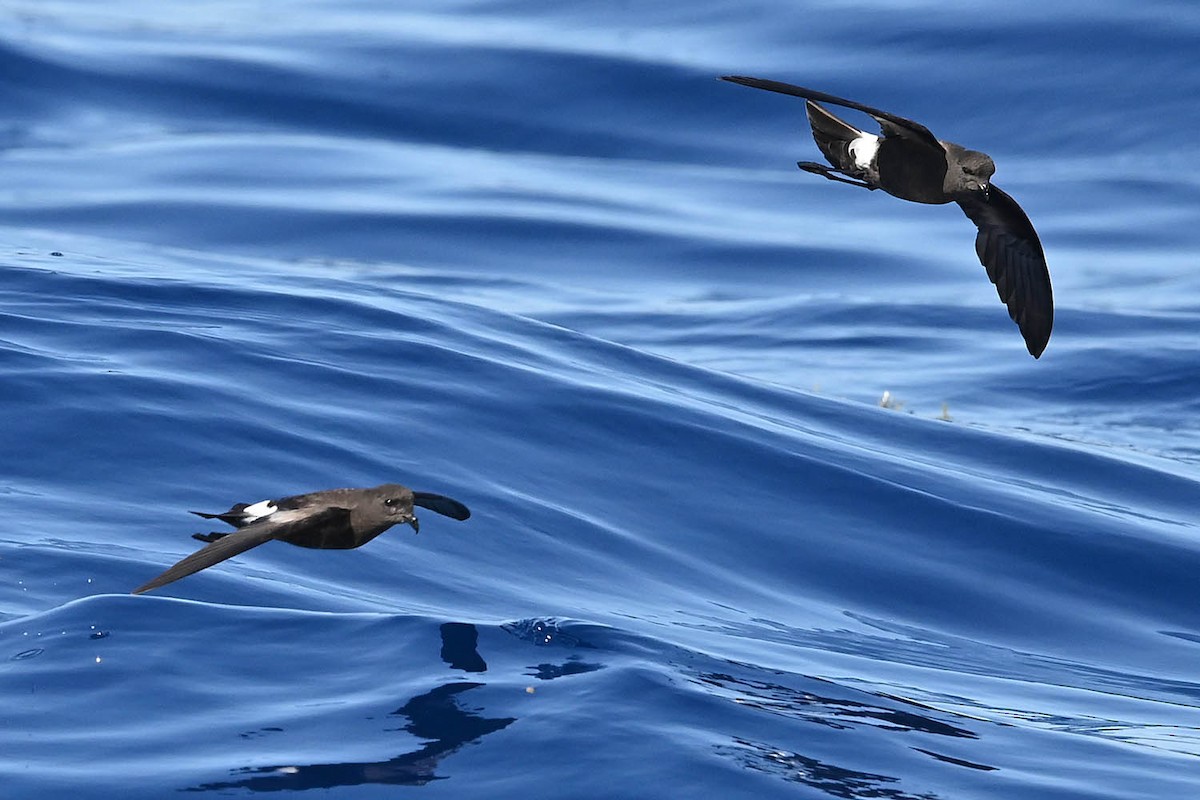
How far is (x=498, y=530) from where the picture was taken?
8.59m

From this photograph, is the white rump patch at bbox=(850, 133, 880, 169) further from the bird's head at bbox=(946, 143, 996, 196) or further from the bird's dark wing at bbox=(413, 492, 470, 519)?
the bird's dark wing at bbox=(413, 492, 470, 519)

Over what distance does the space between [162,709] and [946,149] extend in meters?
3.19

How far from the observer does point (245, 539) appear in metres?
4.09

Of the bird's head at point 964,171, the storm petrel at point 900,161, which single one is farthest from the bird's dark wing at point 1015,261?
the bird's head at point 964,171

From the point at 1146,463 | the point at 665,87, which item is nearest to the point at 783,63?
the point at 665,87

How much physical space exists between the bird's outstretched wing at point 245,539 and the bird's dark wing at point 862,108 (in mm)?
1569

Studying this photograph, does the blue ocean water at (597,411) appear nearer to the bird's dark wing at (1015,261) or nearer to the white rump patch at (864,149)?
the bird's dark wing at (1015,261)

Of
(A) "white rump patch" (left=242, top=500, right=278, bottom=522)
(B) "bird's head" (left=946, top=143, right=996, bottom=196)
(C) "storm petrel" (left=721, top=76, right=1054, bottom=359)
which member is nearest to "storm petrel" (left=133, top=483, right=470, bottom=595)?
(A) "white rump patch" (left=242, top=500, right=278, bottom=522)

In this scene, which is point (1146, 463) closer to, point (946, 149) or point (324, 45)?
point (946, 149)

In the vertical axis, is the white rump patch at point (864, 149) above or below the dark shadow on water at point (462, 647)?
above

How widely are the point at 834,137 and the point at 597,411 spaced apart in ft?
17.2

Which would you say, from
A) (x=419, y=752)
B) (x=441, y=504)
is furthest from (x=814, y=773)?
(x=441, y=504)

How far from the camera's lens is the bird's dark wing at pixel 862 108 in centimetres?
455

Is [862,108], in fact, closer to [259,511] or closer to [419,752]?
[259,511]
